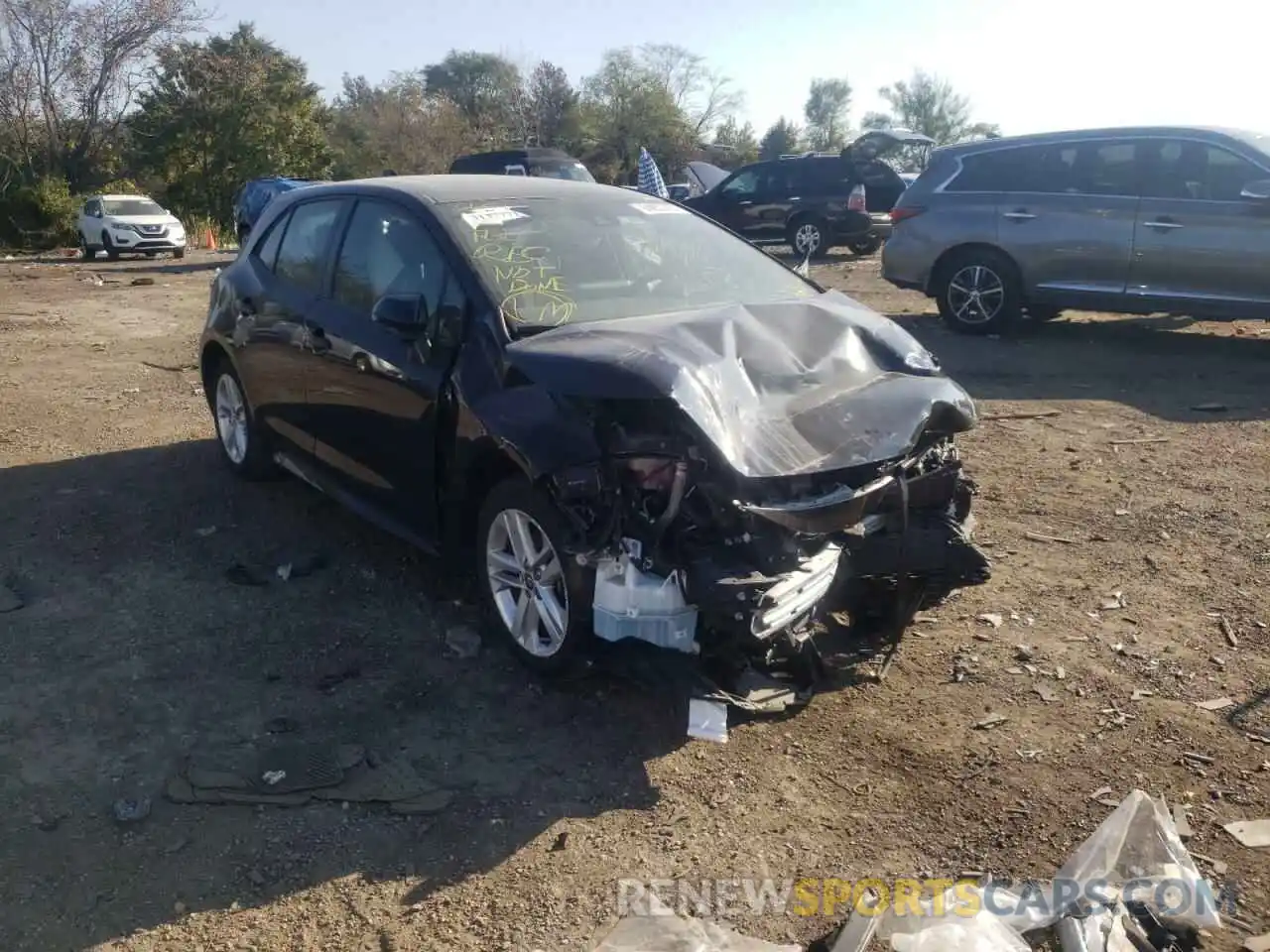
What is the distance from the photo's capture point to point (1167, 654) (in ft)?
14.3

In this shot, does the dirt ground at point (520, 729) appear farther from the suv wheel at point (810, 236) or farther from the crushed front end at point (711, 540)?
the suv wheel at point (810, 236)

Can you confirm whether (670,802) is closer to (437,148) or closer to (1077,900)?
(1077,900)

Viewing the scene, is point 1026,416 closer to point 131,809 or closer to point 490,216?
point 490,216

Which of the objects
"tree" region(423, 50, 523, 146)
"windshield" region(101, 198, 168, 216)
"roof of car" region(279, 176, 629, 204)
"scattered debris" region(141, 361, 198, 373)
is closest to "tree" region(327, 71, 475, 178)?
"tree" region(423, 50, 523, 146)

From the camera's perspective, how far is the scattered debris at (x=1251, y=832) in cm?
322

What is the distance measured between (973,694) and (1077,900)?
3.95 ft

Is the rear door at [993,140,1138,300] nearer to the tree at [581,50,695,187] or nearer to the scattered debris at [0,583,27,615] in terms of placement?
the scattered debris at [0,583,27,615]

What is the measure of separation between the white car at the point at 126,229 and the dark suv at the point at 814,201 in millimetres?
12319

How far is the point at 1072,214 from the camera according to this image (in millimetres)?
10234

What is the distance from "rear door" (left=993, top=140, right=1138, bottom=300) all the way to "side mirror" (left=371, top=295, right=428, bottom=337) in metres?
7.58

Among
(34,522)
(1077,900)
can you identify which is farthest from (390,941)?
(34,522)

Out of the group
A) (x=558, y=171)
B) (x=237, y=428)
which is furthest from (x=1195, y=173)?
(x=558, y=171)

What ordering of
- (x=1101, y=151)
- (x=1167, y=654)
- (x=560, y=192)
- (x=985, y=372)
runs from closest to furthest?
(x=1167, y=654) → (x=560, y=192) → (x=985, y=372) → (x=1101, y=151)

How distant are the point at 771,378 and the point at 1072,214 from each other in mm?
7347
